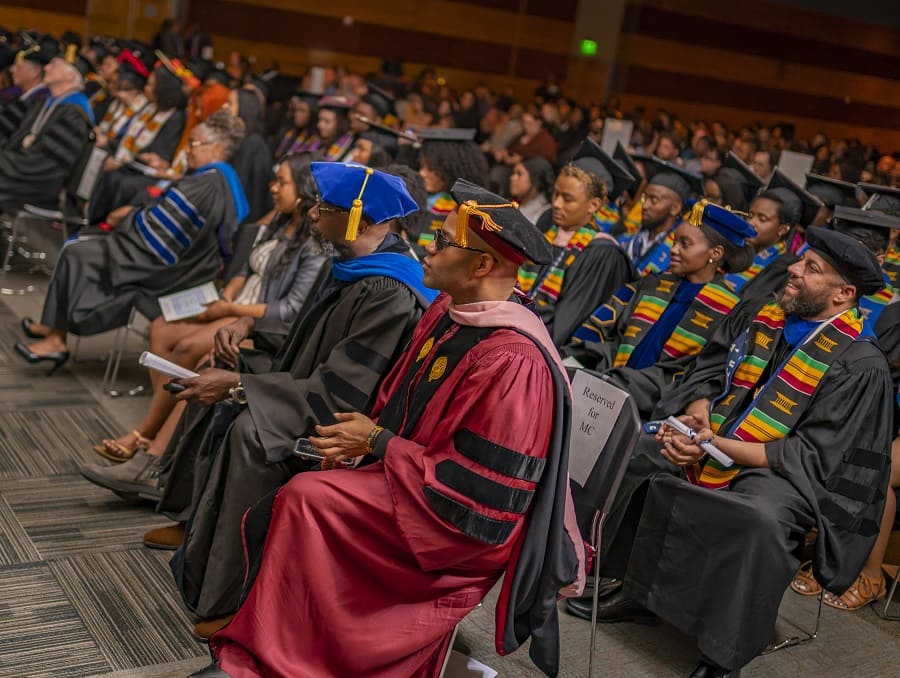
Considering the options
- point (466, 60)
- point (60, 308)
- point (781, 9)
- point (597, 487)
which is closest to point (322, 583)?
point (597, 487)

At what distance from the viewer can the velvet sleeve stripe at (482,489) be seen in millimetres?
2518

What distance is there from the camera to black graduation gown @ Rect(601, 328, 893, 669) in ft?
10.7

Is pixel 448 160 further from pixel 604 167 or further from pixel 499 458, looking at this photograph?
pixel 499 458

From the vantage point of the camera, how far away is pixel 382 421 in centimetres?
300

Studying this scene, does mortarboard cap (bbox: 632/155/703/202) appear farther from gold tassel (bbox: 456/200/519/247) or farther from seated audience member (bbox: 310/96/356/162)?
gold tassel (bbox: 456/200/519/247)

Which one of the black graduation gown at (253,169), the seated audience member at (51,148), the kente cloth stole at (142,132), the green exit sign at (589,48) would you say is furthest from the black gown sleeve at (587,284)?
the green exit sign at (589,48)

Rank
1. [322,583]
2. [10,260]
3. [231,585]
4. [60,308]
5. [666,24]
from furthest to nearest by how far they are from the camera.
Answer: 1. [666,24]
2. [10,260]
3. [60,308]
4. [231,585]
5. [322,583]

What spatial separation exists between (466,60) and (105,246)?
53.5 feet

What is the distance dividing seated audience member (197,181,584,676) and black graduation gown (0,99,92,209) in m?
4.99

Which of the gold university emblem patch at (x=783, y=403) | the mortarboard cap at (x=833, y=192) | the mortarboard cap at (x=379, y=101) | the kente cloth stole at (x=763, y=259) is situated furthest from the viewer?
the mortarboard cap at (x=379, y=101)

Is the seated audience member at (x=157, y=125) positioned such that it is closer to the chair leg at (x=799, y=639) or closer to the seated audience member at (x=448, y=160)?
the seated audience member at (x=448, y=160)

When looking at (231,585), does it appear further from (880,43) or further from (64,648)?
(880,43)

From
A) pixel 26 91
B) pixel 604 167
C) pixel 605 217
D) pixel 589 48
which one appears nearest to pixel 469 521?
pixel 604 167

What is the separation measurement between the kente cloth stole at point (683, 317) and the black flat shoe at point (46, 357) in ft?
9.68
